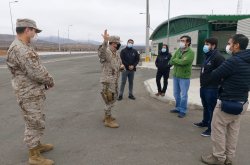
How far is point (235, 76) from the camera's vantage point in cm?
349

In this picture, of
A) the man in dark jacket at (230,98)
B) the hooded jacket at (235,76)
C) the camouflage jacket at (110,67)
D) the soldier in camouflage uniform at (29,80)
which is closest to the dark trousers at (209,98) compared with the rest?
the man in dark jacket at (230,98)

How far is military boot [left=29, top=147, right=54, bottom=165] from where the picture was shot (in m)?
3.66

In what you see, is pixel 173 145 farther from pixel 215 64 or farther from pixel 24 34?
pixel 24 34

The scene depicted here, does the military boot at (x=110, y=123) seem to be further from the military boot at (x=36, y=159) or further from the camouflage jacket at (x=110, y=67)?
the military boot at (x=36, y=159)

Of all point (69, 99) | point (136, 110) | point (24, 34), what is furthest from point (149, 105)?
point (24, 34)

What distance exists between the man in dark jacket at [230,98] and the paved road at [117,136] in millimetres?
312

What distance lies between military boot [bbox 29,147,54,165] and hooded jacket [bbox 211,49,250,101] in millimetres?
2725

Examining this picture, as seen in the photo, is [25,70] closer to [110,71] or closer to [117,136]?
[110,71]

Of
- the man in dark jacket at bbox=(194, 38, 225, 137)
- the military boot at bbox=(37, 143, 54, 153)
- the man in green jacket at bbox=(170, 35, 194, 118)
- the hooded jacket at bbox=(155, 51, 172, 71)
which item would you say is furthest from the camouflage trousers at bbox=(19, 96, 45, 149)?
the hooded jacket at bbox=(155, 51, 172, 71)

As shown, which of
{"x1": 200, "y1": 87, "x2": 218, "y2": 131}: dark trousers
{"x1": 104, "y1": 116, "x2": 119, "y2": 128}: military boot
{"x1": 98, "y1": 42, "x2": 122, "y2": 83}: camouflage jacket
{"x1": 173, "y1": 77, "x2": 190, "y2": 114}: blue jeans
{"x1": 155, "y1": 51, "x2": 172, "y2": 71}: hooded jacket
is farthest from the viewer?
{"x1": 155, "y1": 51, "x2": 172, "y2": 71}: hooded jacket

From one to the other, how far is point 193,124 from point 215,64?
5.24 feet

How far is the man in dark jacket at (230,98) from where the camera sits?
3.46m

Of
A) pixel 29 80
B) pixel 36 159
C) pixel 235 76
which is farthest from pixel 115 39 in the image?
pixel 36 159

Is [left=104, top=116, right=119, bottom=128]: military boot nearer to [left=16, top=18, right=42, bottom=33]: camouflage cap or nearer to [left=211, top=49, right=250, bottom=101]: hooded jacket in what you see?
[left=211, top=49, right=250, bottom=101]: hooded jacket
